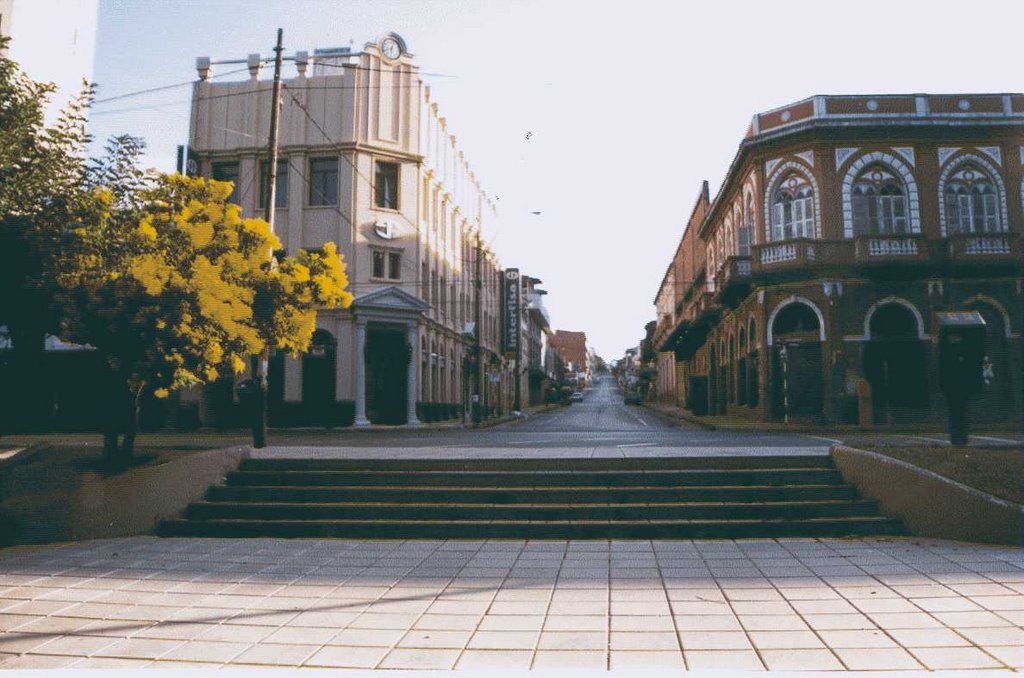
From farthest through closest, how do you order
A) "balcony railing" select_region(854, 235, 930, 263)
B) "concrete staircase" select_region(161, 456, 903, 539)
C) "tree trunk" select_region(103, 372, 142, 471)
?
1. "balcony railing" select_region(854, 235, 930, 263)
2. "tree trunk" select_region(103, 372, 142, 471)
3. "concrete staircase" select_region(161, 456, 903, 539)

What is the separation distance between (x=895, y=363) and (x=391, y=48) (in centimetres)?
2353

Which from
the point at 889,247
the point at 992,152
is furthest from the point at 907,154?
the point at 889,247

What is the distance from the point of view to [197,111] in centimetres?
3025

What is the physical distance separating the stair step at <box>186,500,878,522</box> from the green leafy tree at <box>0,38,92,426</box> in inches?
131

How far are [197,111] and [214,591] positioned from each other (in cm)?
2897

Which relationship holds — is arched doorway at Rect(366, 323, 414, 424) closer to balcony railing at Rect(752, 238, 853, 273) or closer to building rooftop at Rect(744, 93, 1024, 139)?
balcony railing at Rect(752, 238, 853, 273)

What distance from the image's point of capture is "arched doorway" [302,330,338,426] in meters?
28.7

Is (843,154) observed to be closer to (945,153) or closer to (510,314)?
(945,153)

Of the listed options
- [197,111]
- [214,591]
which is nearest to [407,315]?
[197,111]

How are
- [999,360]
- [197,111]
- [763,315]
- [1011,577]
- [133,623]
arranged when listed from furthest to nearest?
→ 1. [197,111]
2. [763,315]
3. [999,360]
4. [1011,577]
5. [133,623]

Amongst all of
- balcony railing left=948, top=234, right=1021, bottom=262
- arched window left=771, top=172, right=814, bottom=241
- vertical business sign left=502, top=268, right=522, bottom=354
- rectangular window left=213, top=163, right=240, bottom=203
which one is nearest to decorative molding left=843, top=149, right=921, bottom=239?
arched window left=771, top=172, right=814, bottom=241

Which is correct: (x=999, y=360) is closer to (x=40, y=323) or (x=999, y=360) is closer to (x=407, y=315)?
(x=407, y=315)

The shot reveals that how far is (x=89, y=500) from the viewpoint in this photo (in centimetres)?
831

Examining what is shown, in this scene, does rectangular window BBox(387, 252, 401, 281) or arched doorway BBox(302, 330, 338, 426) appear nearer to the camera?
arched doorway BBox(302, 330, 338, 426)
